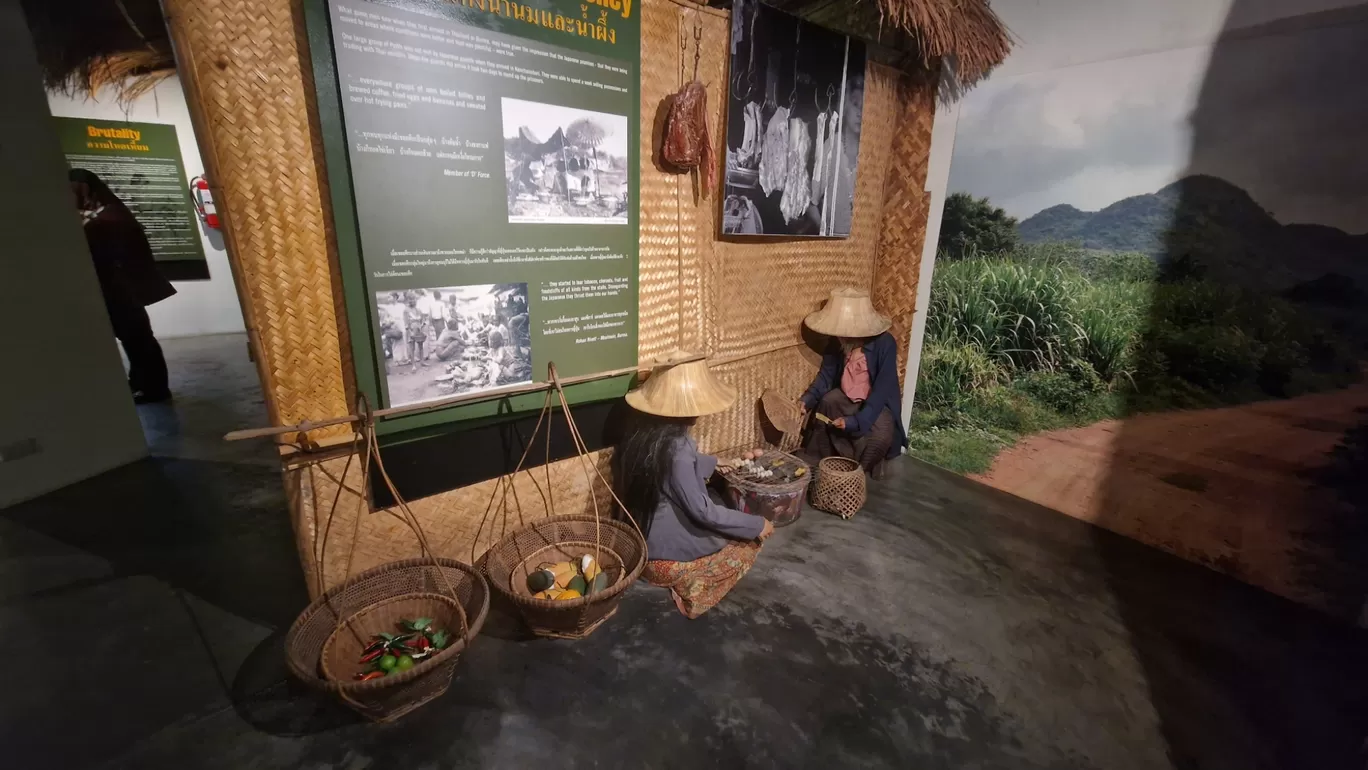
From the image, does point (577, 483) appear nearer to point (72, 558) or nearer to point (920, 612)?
point (920, 612)

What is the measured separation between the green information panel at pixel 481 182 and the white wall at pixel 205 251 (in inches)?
252

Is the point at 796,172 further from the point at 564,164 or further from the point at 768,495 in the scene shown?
the point at 768,495

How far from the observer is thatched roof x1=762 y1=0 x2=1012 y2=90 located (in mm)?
2814

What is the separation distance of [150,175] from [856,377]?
842 cm

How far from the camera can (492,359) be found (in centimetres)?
228

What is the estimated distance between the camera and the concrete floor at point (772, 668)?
1786mm

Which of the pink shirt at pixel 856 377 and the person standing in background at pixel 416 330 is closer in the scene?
the person standing in background at pixel 416 330

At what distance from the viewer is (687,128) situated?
8.18 ft

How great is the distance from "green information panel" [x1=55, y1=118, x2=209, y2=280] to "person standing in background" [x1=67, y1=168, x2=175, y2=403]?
1.72 meters

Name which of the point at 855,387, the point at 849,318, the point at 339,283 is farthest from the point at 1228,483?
the point at 339,283

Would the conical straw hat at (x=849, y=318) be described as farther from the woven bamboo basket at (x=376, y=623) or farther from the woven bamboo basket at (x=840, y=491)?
the woven bamboo basket at (x=376, y=623)

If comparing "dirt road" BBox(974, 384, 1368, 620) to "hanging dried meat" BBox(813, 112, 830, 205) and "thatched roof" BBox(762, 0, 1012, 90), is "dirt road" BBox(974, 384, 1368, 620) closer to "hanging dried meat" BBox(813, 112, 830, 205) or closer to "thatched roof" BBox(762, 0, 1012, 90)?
"hanging dried meat" BBox(813, 112, 830, 205)

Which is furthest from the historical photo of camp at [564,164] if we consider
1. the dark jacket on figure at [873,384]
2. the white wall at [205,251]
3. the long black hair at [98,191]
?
the white wall at [205,251]

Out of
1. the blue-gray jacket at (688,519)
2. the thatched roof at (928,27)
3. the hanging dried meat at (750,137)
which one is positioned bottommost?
the blue-gray jacket at (688,519)
